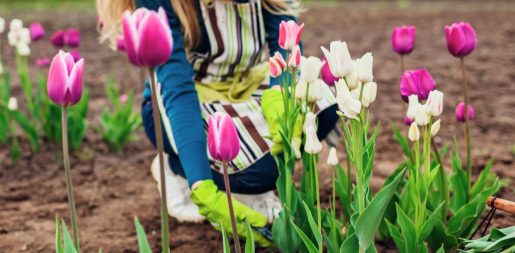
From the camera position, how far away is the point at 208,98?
2.21m

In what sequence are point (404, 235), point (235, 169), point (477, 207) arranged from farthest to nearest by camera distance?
point (235, 169) → point (477, 207) → point (404, 235)

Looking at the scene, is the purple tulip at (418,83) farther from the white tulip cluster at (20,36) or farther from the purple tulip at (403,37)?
the white tulip cluster at (20,36)

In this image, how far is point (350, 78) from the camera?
4.46ft

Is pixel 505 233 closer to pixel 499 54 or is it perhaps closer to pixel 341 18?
pixel 499 54

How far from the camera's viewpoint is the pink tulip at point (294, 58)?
4.91 feet

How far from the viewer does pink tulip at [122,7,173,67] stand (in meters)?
1.07

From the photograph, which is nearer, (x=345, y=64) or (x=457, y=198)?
(x=345, y=64)

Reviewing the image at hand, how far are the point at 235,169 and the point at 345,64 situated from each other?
0.83m

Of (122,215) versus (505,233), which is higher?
(505,233)

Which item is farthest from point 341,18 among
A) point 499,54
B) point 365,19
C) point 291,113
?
point 291,113

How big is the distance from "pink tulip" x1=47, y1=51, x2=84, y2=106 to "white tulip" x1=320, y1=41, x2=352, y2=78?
449 mm

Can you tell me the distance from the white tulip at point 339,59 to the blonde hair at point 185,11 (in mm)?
802

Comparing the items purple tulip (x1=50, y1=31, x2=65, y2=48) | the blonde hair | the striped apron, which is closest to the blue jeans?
the striped apron

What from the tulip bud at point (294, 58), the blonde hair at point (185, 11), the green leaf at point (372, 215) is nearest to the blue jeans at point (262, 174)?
the blonde hair at point (185, 11)
